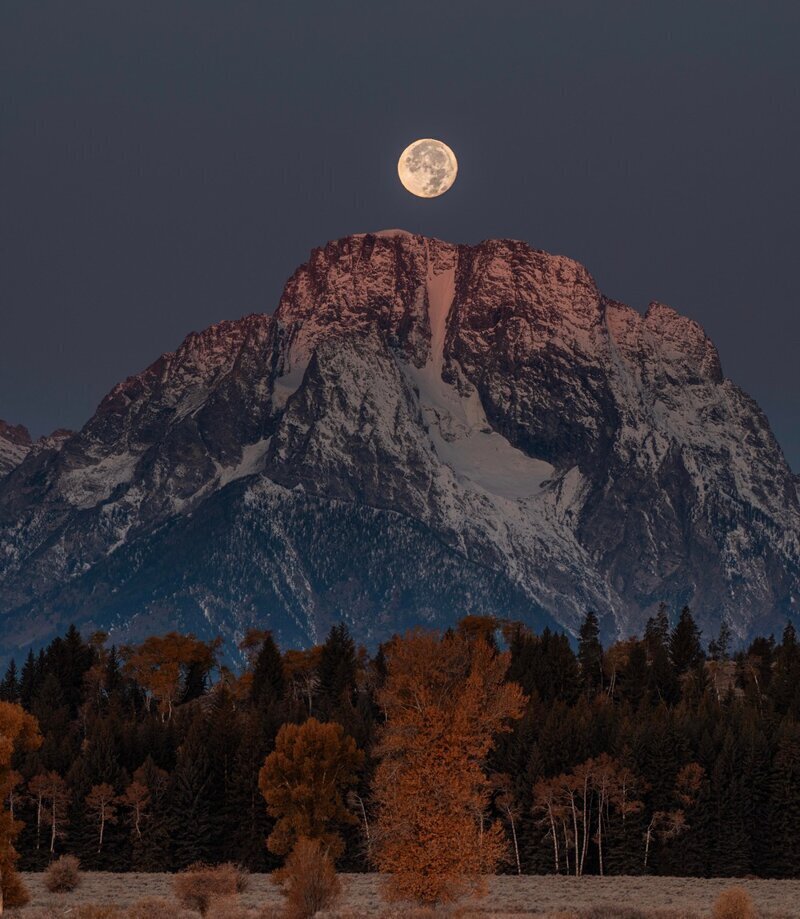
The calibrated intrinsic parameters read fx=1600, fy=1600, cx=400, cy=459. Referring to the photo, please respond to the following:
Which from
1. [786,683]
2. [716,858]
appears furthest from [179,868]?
[786,683]

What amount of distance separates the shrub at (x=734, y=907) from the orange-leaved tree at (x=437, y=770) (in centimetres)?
1289

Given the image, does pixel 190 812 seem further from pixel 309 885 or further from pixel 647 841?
pixel 309 885

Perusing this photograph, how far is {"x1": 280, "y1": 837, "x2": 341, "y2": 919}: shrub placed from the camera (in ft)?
300

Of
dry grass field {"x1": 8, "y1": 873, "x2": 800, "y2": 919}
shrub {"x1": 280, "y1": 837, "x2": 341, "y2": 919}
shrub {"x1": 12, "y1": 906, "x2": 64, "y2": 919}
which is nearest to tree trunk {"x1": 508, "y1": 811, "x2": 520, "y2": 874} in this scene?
dry grass field {"x1": 8, "y1": 873, "x2": 800, "y2": 919}

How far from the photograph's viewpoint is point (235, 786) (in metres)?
151

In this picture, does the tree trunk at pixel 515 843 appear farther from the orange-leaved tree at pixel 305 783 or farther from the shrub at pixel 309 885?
the shrub at pixel 309 885

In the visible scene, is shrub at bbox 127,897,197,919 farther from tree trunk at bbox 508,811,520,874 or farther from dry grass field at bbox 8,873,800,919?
tree trunk at bbox 508,811,520,874

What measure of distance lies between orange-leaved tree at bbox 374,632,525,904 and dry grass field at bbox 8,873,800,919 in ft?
10.7

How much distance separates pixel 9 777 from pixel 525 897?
4870cm

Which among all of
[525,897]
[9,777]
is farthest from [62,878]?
[9,777]

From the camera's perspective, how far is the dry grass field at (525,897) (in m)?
97.8

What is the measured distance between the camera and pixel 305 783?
436ft

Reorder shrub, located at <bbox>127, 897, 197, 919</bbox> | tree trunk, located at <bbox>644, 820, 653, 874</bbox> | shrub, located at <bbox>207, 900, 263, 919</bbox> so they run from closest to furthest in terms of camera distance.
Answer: shrub, located at <bbox>127, 897, 197, 919</bbox>, shrub, located at <bbox>207, 900, 263, 919</bbox>, tree trunk, located at <bbox>644, 820, 653, 874</bbox>

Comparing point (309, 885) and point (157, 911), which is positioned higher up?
point (309, 885)
